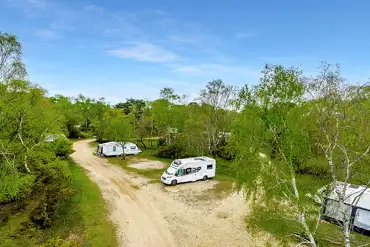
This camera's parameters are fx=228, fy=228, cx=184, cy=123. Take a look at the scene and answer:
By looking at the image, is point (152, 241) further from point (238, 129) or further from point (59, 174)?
point (59, 174)

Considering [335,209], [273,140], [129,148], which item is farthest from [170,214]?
[129,148]

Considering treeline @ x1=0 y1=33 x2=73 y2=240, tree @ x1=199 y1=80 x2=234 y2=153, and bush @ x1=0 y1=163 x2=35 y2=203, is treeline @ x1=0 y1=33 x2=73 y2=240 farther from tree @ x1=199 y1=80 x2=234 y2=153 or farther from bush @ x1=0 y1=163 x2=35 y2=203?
tree @ x1=199 y1=80 x2=234 y2=153

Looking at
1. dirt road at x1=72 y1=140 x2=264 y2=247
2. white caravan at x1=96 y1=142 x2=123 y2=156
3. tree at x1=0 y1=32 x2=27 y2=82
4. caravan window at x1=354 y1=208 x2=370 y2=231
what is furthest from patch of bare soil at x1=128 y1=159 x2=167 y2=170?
caravan window at x1=354 y1=208 x2=370 y2=231

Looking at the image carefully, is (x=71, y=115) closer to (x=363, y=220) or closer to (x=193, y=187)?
(x=193, y=187)

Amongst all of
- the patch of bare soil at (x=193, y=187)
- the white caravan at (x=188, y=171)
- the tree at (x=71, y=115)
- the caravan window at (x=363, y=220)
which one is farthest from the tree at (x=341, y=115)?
the tree at (x=71, y=115)

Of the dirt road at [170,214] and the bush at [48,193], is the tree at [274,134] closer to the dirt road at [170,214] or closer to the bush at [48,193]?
the dirt road at [170,214]
